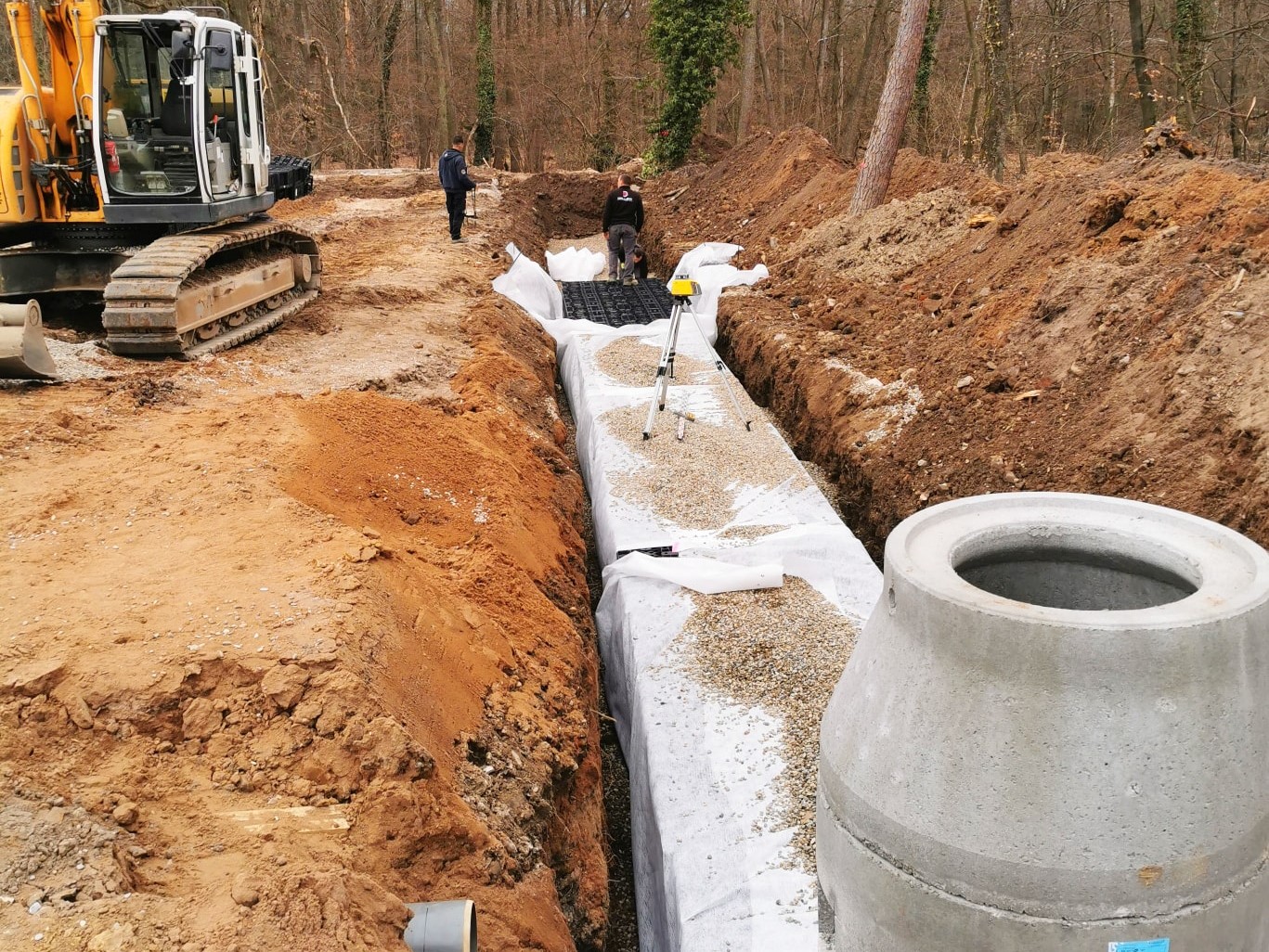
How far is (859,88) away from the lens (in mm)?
25109

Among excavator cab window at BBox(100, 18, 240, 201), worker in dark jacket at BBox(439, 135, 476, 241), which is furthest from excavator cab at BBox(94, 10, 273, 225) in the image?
worker in dark jacket at BBox(439, 135, 476, 241)

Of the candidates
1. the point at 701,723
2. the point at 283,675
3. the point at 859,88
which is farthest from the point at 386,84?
the point at 283,675

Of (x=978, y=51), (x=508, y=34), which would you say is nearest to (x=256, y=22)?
(x=508, y=34)

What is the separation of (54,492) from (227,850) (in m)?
3.15

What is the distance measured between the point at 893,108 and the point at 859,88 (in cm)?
1311

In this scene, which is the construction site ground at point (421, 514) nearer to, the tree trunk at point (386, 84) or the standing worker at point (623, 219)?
the standing worker at point (623, 219)

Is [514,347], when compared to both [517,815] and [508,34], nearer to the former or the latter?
[517,815]

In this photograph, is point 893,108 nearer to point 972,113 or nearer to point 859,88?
point 972,113

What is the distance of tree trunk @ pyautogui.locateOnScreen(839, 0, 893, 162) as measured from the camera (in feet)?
77.5

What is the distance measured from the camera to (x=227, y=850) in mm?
2994

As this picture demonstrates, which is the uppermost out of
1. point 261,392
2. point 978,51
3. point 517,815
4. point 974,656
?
point 978,51

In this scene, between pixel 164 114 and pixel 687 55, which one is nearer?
pixel 164 114

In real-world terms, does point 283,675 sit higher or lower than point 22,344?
lower

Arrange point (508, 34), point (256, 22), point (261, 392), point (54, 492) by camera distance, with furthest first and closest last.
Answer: point (508, 34)
point (256, 22)
point (261, 392)
point (54, 492)
